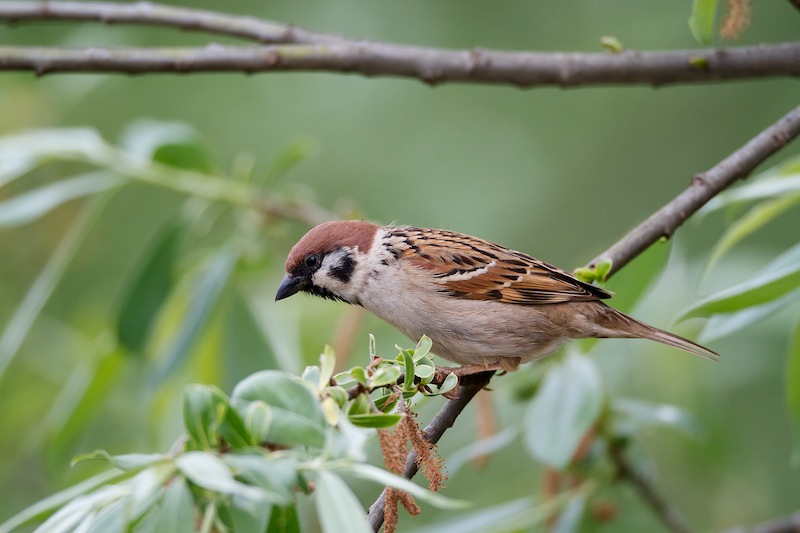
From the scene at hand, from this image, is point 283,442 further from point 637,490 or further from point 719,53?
point 637,490

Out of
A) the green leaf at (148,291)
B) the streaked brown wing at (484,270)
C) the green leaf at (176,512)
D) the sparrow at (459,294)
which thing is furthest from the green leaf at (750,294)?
the green leaf at (148,291)

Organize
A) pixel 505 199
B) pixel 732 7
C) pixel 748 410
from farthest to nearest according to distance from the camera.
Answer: pixel 505 199
pixel 748 410
pixel 732 7

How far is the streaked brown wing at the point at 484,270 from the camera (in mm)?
2205

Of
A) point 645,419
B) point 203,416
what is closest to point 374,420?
point 203,416

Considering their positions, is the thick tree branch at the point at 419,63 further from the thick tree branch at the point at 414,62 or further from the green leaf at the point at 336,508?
the green leaf at the point at 336,508

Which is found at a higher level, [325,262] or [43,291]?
[325,262]

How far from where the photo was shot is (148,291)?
252 centimetres

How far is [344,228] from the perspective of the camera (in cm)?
223

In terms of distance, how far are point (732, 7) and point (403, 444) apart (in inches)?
46.5

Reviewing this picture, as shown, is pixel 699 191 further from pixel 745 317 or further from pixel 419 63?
pixel 419 63

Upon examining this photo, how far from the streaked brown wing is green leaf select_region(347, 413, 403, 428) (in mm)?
1068

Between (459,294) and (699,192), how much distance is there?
0.62 metres

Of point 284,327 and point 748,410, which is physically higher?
point 748,410

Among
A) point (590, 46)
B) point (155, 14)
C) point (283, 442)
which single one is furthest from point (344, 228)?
point (590, 46)
